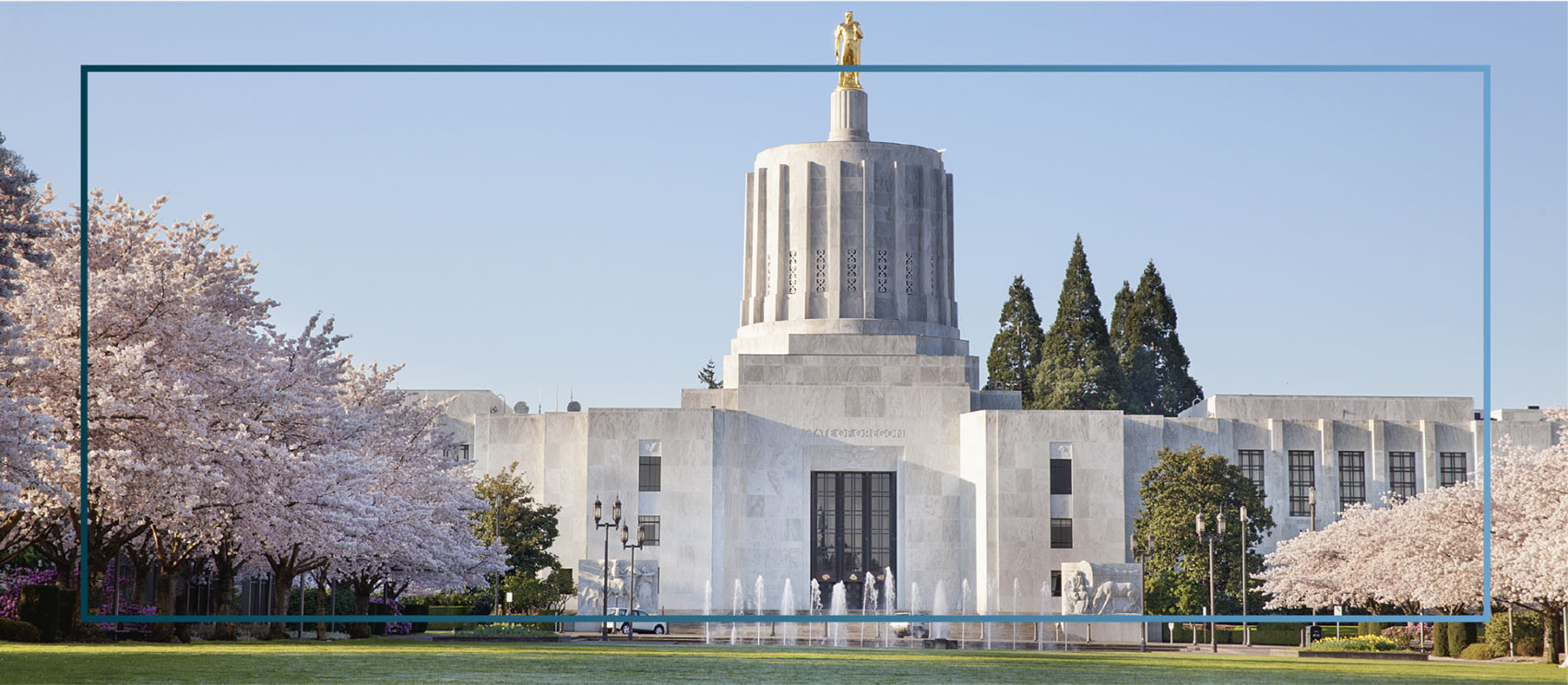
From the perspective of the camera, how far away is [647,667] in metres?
23.2

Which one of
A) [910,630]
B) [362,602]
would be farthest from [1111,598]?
[362,602]

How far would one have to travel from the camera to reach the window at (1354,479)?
26.1m

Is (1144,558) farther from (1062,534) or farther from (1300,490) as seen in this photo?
(1300,490)

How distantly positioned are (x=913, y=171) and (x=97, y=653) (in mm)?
14256

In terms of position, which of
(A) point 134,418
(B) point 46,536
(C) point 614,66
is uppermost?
(C) point 614,66

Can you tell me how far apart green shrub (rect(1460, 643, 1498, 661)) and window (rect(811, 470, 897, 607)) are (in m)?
15.8

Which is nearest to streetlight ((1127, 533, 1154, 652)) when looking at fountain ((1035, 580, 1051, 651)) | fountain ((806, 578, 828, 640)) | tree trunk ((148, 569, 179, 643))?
fountain ((1035, 580, 1051, 651))

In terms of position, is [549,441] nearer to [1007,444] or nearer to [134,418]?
[1007,444]

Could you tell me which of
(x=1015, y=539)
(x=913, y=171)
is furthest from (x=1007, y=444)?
(x=913, y=171)

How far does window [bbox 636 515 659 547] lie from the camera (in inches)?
1810

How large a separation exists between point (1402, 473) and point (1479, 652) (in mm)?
15460

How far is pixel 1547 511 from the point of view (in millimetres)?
34344

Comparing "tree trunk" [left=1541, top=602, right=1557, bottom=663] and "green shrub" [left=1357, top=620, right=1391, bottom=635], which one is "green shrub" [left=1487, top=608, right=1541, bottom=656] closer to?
"tree trunk" [left=1541, top=602, right=1557, bottom=663]

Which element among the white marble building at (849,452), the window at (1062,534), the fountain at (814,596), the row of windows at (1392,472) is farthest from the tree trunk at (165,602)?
the window at (1062,534)
